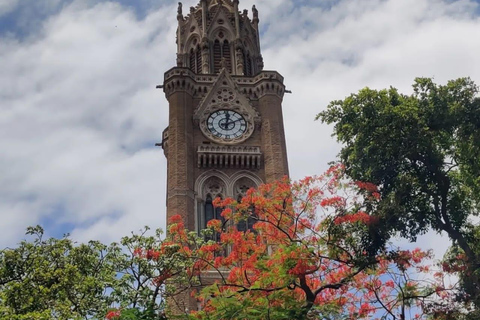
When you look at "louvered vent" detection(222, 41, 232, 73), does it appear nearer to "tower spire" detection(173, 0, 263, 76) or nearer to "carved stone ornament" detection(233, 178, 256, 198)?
"tower spire" detection(173, 0, 263, 76)

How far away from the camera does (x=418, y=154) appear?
19.2 m

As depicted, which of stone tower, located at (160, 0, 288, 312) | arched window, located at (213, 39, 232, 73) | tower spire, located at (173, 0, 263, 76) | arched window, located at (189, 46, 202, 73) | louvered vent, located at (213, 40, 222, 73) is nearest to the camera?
stone tower, located at (160, 0, 288, 312)

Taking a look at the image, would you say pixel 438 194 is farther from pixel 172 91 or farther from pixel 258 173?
pixel 172 91

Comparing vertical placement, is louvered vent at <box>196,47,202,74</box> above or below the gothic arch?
above

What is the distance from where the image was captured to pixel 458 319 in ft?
55.3

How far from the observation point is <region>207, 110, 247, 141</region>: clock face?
117 feet

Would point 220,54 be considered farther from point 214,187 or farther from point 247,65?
point 214,187

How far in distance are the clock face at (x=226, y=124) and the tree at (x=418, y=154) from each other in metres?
16.0

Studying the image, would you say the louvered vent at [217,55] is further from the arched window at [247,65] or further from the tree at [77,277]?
the tree at [77,277]

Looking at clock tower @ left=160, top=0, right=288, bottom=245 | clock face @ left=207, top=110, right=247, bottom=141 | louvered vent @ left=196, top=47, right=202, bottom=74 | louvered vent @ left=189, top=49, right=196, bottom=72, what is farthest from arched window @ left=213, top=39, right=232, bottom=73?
clock face @ left=207, top=110, right=247, bottom=141

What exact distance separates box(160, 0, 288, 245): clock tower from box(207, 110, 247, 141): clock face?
6 cm

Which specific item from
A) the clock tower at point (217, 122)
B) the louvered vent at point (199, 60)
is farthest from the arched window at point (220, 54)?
the louvered vent at point (199, 60)

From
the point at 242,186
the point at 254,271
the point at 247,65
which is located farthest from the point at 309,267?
the point at 247,65

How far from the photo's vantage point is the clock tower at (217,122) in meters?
33.5
